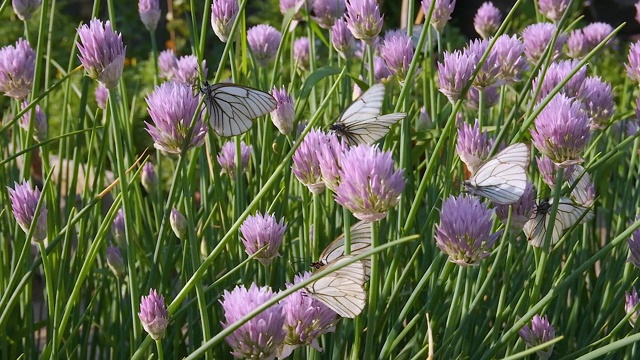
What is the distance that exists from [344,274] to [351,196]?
125mm

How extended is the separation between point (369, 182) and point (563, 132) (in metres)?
0.29

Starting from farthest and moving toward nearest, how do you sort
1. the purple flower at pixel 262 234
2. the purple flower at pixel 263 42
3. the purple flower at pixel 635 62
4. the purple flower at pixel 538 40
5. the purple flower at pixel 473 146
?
1. the purple flower at pixel 263 42
2. the purple flower at pixel 538 40
3. the purple flower at pixel 635 62
4. the purple flower at pixel 473 146
5. the purple flower at pixel 262 234

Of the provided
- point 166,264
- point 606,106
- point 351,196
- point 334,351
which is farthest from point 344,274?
point 606,106

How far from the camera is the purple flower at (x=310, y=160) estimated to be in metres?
1.04

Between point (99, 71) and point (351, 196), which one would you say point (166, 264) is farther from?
point (351, 196)

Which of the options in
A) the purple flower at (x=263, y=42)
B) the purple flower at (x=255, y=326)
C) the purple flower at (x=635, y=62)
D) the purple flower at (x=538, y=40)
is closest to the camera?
the purple flower at (x=255, y=326)

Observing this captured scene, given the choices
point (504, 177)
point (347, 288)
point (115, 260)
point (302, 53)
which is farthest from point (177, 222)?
point (302, 53)

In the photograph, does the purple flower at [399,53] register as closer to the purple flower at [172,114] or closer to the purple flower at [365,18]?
the purple flower at [365,18]

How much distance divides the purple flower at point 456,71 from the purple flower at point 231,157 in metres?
0.42

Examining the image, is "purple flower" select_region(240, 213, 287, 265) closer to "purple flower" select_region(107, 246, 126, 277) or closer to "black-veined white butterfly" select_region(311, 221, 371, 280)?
"black-veined white butterfly" select_region(311, 221, 371, 280)

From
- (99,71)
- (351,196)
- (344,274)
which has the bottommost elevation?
(344,274)

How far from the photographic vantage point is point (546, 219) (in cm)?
117

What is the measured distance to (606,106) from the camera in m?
1.35

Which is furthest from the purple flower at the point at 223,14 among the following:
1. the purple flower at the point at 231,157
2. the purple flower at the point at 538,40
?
the purple flower at the point at 538,40
